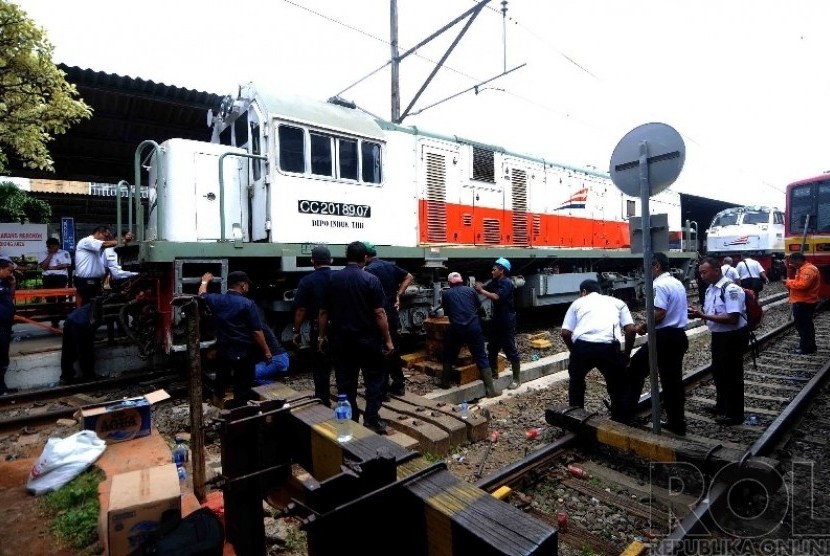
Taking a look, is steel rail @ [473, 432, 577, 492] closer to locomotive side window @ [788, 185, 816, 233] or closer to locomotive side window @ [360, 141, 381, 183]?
locomotive side window @ [360, 141, 381, 183]

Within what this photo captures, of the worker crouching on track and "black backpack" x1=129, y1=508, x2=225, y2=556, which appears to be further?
the worker crouching on track

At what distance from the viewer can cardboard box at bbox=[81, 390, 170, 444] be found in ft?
12.6

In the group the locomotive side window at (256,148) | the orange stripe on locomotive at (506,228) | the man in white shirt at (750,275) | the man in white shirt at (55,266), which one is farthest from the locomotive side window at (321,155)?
the man in white shirt at (750,275)

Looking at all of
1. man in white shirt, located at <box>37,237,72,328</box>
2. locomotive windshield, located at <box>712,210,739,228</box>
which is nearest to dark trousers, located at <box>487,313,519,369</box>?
man in white shirt, located at <box>37,237,72,328</box>

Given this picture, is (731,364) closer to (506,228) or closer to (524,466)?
(524,466)

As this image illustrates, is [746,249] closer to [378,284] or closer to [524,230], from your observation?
[524,230]

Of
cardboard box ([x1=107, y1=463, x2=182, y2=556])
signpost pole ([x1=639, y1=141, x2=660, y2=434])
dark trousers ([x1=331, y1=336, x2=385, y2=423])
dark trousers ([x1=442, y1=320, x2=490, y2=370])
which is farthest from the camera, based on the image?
dark trousers ([x1=442, y1=320, x2=490, y2=370])

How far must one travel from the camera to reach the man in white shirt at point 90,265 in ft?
23.3

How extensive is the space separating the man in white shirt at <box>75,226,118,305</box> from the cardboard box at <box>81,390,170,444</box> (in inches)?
154

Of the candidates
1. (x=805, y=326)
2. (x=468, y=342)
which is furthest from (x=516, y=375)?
(x=805, y=326)

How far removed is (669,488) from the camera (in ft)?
11.7

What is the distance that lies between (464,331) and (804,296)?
5.75 m

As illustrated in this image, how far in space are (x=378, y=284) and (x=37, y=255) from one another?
12947 millimetres

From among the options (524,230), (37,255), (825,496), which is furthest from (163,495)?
(37,255)
